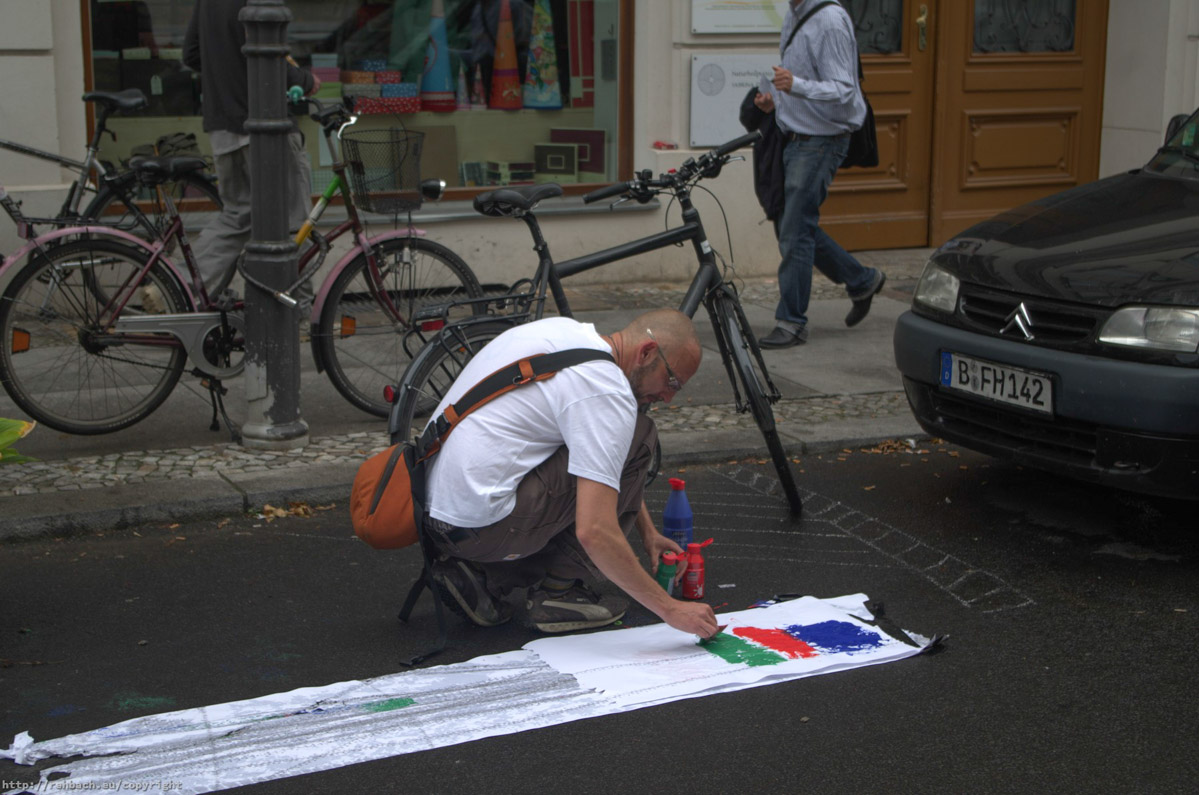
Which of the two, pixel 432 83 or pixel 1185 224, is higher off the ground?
pixel 432 83

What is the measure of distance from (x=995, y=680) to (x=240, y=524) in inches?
109

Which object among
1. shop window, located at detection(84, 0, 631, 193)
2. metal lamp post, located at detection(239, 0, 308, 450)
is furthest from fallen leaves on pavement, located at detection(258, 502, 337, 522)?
shop window, located at detection(84, 0, 631, 193)

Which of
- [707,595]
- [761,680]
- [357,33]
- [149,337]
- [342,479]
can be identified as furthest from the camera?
[357,33]

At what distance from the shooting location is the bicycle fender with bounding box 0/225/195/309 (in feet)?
18.3

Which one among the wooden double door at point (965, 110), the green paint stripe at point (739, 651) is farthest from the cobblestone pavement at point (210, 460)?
the wooden double door at point (965, 110)

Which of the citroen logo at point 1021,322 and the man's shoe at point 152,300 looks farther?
the man's shoe at point 152,300

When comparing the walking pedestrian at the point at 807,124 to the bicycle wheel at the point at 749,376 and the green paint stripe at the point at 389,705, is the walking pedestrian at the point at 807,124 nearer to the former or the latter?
the bicycle wheel at the point at 749,376

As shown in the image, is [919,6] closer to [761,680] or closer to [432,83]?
[432,83]

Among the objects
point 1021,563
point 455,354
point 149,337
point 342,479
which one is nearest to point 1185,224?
point 1021,563

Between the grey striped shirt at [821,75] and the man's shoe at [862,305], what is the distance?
38.4 inches

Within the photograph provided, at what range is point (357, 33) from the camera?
9.20m

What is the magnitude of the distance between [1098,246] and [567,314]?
1977 millimetres

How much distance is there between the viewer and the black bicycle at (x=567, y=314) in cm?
502

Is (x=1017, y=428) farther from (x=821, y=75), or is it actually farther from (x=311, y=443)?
(x=821, y=75)
